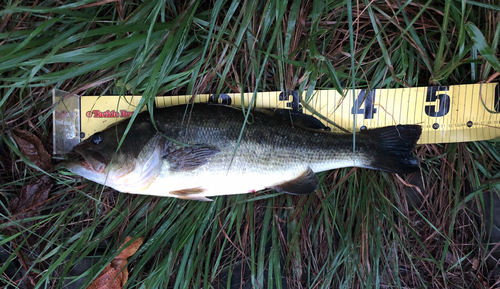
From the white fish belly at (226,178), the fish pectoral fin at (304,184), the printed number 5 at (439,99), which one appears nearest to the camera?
the white fish belly at (226,178)

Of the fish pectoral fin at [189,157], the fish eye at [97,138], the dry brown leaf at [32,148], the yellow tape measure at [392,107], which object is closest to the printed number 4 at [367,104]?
the yellow tape measure at [392,107]

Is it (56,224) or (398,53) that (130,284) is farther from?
(398,53)

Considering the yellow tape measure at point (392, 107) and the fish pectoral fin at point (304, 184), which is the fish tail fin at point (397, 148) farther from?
the fish pectoral fin at point (304, 184)

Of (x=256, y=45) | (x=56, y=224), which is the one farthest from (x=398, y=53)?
(x=56, y=224)

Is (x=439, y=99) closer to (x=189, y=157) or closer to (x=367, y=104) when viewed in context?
(x=367, y=104)

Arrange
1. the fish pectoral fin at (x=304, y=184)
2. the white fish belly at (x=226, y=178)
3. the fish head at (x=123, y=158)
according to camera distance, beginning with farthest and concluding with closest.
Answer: the fish pectoral fin at (x=304, y=184) → the white fish belly at (x=226, y=178) → the fish head at (x=123, y=158)

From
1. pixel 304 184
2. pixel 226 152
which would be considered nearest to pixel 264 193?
pixel 304 184

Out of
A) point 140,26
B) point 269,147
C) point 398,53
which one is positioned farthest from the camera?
point 398,53
